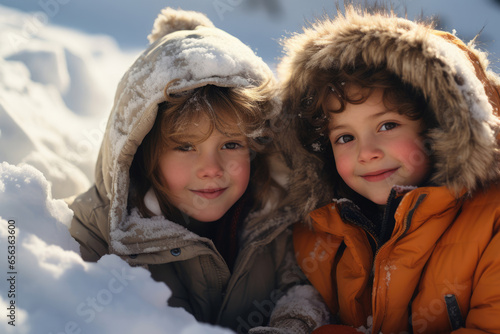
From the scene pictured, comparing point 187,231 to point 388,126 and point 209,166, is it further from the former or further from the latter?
point 388,126

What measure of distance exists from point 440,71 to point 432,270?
1.92ft

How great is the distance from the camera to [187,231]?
1.49 m

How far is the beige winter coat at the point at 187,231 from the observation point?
1393 mm

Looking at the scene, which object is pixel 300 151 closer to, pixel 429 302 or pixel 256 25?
pixel 429 302

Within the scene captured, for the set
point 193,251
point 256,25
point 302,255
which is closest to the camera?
point 193,251

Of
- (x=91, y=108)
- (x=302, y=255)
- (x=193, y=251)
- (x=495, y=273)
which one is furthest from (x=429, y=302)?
(x=91, y=108)

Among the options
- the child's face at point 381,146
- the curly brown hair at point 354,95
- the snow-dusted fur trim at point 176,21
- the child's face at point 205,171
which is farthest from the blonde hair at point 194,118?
the snow-dusted fur trim at point 176,21

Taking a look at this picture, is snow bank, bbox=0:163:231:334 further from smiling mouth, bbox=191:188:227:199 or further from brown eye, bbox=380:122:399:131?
brown eye, bbox=380:122:399:131

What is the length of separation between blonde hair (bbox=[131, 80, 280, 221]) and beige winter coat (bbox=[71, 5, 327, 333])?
6 centimetres

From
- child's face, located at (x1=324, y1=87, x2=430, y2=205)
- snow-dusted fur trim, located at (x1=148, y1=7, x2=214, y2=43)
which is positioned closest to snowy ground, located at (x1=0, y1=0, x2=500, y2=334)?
snow-dusted fur trim, located at (x1=148, y1=7, x2=214, y2=43)

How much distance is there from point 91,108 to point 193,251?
147cm

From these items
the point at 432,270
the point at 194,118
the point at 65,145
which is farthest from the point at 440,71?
the point at 65,145

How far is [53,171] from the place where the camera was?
1938mm

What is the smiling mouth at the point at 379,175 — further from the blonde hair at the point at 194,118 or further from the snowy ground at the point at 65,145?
the snowy ground at the point at 65,145
